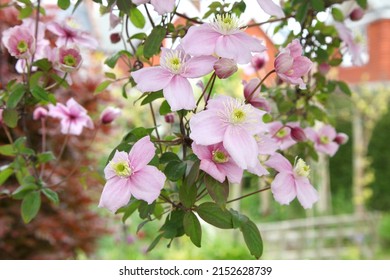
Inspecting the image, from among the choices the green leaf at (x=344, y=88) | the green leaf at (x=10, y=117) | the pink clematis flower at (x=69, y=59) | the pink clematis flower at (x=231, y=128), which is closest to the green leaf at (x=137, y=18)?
the pink clematis flower at (x=69, y=59)

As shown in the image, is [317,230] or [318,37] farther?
[317,230]

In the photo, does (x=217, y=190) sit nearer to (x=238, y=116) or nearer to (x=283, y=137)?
(x=238, y=116)

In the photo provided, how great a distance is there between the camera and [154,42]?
733 mm

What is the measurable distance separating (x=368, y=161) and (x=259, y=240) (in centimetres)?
530

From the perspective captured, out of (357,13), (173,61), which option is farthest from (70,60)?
(357,13)

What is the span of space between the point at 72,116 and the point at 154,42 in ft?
1.16

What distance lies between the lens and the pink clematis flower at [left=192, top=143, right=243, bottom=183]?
60cm

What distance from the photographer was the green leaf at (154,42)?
73cm

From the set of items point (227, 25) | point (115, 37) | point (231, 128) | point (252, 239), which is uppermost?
point (115, 37)

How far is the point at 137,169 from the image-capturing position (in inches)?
24.1
